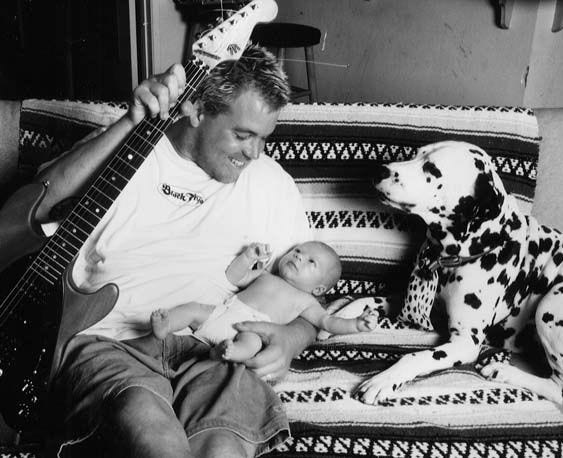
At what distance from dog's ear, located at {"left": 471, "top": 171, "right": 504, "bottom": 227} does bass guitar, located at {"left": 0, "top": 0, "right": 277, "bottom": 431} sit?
0.80 m

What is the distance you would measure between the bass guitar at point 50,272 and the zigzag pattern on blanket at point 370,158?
771 millimetres

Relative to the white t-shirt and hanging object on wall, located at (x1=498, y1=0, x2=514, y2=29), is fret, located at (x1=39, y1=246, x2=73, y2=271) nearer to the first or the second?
the white t-shirt

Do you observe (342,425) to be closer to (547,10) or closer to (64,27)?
(547,10)

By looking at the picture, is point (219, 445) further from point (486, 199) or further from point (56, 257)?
point (486, 199)

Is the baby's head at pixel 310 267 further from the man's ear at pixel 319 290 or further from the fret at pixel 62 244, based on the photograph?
the fret at pixel 62 244

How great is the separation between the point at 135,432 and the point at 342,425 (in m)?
0.59

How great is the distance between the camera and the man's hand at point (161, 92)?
4.69ft

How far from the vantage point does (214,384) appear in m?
1.52

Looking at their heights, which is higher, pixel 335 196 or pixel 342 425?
pixel 335 196

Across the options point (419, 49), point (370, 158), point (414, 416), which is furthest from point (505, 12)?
point (414, 416)

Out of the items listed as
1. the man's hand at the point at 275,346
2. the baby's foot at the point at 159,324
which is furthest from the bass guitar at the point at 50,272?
the man's hand at the point at 275,346

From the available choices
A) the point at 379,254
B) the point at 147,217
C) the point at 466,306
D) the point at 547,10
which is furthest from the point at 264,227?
the point at 547,10

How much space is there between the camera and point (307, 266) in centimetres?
190

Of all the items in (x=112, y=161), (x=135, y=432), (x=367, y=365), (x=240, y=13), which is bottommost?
(x=367, y=365)
